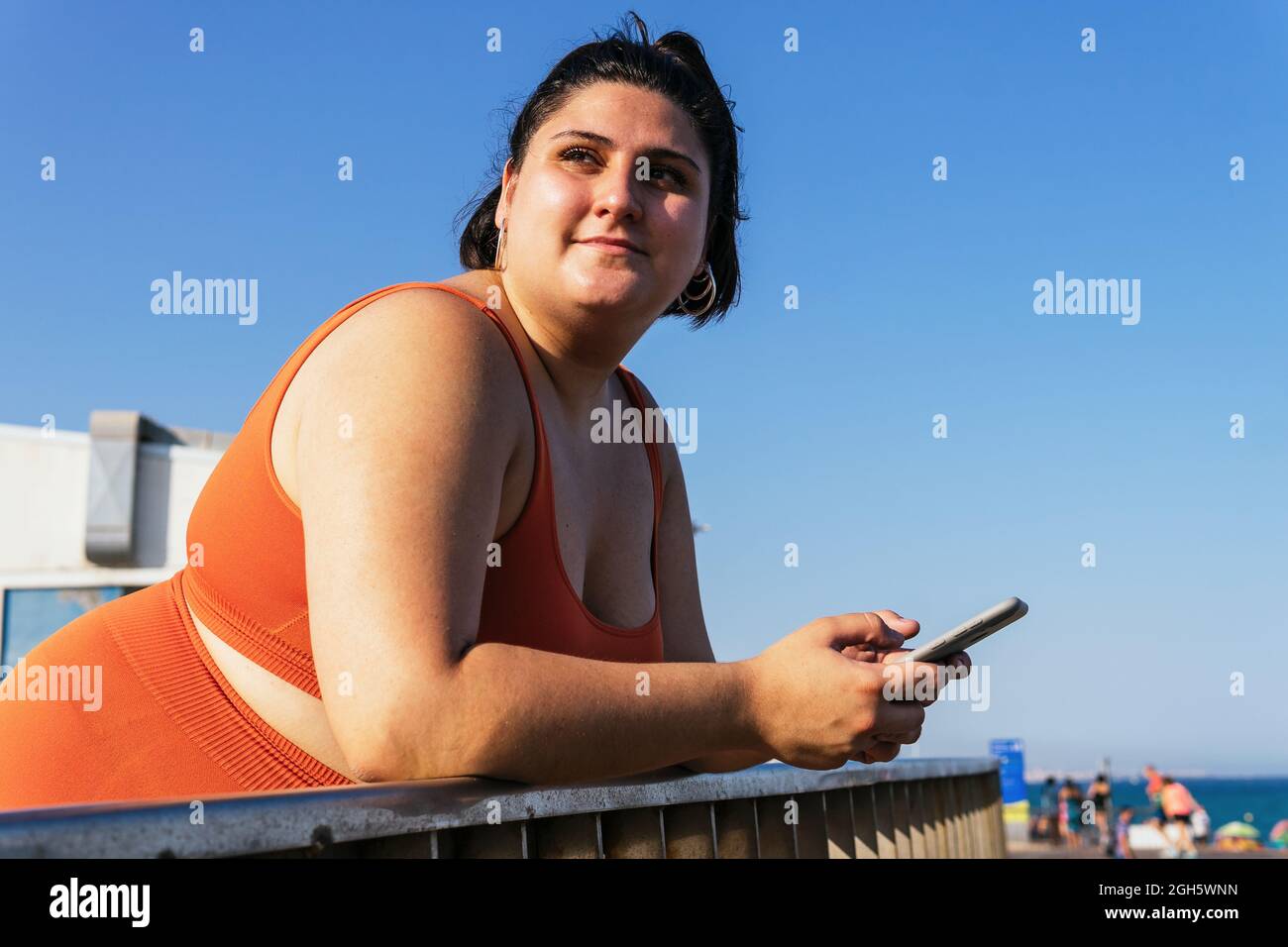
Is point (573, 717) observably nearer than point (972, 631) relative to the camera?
Yes

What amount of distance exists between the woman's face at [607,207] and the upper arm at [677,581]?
1.53 ft

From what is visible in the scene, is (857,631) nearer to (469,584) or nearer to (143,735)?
(469,584)

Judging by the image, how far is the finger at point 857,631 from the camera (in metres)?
1.52

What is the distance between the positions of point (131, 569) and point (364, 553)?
1314 cm

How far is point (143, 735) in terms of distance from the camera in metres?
1.43

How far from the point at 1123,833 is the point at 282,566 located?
20.9 m

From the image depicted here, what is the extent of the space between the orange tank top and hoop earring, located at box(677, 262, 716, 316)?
96cm

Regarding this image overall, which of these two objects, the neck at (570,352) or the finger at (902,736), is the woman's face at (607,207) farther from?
the finger at (902,736)

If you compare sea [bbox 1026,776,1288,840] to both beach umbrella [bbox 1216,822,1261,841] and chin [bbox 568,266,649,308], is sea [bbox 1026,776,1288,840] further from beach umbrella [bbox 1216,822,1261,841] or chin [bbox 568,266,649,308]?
chin [bbox 568,266,649,308]

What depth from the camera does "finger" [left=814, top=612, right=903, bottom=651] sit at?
1521mm

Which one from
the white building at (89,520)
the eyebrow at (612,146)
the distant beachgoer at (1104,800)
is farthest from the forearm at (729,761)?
the distant beachgoer at (1104,800)

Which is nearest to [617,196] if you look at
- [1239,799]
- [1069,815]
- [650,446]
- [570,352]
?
[570,352]
